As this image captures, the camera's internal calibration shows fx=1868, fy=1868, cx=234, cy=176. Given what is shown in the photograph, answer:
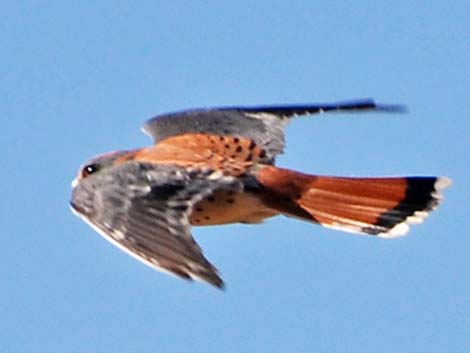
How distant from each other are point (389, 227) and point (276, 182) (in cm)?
80

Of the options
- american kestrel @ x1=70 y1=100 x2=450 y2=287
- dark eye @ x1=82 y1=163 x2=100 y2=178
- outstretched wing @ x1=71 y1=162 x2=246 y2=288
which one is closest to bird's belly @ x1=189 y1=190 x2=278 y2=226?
american kestrel @ x1=70 y1=100 x2=450 y2=287

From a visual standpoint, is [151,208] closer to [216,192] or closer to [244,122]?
[216,192]

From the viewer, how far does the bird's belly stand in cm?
1161

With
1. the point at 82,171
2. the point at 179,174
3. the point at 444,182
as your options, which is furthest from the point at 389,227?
the point at 82,171

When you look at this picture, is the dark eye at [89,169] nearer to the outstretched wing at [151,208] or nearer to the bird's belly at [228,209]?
the outstretched wing at [151,208]

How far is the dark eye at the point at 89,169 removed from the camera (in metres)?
12.4

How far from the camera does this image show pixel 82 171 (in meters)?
12.5

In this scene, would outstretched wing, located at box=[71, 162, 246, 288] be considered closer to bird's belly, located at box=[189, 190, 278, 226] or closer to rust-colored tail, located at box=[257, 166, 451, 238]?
bird's belly, located at box=[189, 190, 278, 226]

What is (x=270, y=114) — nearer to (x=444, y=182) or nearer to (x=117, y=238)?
(x=444, y=182)

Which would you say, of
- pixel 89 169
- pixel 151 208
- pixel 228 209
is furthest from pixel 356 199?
pixel 89 169

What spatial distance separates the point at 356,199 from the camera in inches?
460

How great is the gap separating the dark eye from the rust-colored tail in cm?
118

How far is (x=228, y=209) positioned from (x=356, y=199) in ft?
2.64

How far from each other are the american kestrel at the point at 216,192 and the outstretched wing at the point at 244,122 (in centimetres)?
1
